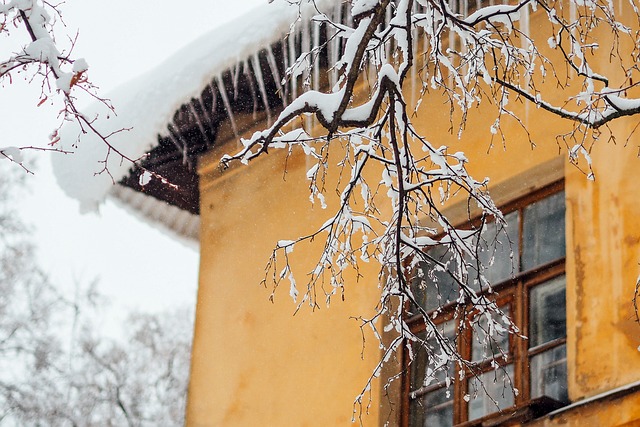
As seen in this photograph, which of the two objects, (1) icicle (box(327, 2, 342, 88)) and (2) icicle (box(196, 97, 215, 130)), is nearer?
(1) icicle (box(327, 2, 342, 88))

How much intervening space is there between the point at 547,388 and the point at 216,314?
297 centimetres

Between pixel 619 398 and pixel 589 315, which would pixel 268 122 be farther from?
pixel 619 398

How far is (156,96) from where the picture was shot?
7383mm

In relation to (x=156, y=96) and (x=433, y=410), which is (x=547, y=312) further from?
(x=156, y=96)

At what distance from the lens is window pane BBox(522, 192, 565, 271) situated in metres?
5.60

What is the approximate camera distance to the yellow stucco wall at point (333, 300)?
4988 mm

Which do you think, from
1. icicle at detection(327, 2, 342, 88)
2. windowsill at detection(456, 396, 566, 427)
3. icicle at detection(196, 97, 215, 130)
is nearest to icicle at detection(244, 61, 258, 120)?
icicle at detection(196, 97, 215, 130)

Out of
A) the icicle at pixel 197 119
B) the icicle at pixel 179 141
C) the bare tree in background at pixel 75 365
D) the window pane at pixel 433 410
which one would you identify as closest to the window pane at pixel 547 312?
the window pane at pixel 433 410

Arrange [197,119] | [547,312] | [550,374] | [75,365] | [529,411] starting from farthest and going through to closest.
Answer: [75,365]
[197,119]
[547,312]
[550,374]
[529,411]

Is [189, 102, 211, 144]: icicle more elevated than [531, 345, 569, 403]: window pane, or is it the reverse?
[189, 102, 211, 144]: icicle

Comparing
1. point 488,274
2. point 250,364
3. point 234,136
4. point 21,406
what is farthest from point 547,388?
point 21,406

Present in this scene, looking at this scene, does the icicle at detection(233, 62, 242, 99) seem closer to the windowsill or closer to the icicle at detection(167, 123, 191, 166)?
the icicle at detection(167, 123, 191, 166)

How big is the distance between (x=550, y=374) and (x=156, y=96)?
348 centimetres

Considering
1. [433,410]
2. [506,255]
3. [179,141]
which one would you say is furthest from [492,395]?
[179,141]
